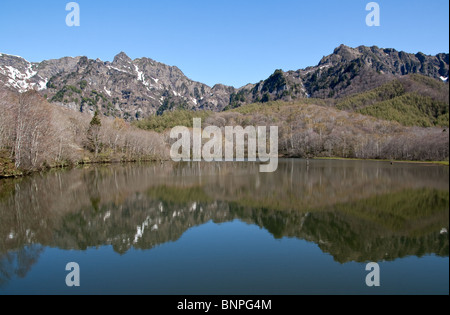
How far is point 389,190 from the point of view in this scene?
33.8 meters

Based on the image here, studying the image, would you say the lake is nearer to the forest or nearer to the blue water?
the blue water

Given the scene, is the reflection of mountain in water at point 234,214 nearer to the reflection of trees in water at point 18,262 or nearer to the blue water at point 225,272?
the reflection of trees in water at point 18,262

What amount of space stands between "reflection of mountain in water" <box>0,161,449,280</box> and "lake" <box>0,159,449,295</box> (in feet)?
0.29

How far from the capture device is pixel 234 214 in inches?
1011

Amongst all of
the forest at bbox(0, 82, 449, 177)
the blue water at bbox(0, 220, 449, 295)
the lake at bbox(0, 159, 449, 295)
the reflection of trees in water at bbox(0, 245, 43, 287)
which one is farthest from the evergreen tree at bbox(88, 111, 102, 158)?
the blue water at bbox(0, 220, 449, 295)

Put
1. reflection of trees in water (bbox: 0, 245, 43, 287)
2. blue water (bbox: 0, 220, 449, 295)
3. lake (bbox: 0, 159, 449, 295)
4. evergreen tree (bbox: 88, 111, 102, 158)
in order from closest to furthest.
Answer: blue water (bbox: 0, 220, 449, 295) < lake (bbox: 0, 159, 449, 295) < reflection of trees in water (bbox: 0, 245, 43, 287) < evergreen tree (bbox: 88, 111, 102, 158)

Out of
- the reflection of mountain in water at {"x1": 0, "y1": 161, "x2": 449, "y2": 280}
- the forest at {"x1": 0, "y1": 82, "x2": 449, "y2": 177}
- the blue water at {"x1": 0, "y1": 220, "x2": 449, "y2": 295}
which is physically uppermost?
the forest at {"x1": 0, "y1": 82, "x2": 449, "y2": 177}

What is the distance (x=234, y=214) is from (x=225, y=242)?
7.65 m

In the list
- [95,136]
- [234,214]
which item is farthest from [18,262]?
[95,136]

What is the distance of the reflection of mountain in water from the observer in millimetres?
16953

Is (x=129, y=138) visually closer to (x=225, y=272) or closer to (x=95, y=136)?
(x=95, y=136)
